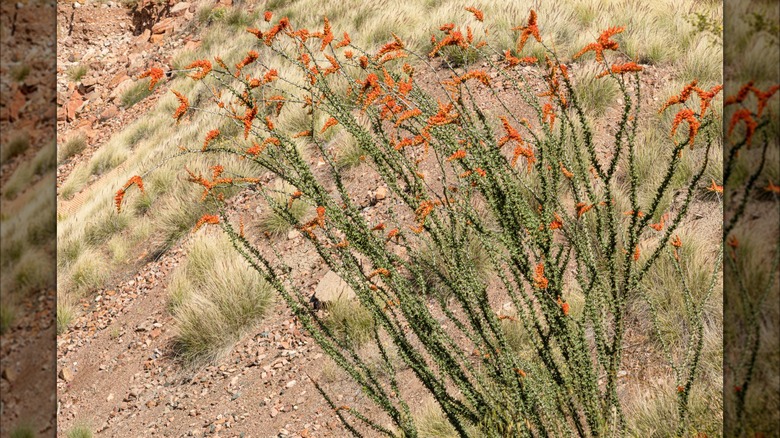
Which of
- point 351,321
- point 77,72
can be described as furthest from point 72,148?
point 351,321

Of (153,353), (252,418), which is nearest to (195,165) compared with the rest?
(153,353)

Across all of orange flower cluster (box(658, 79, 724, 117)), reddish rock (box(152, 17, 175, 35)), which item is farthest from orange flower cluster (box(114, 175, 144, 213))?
reddish rock (box(152, 17, 175, 35))

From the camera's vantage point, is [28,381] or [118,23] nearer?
[28,381]

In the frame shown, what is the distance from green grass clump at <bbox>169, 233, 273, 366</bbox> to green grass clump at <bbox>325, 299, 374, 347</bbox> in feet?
2.54

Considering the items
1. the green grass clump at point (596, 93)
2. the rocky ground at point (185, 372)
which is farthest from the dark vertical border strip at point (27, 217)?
the green grass clump at point (596, 93)

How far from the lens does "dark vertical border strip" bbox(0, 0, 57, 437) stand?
3.51 ft

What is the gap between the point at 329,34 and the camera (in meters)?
2.34

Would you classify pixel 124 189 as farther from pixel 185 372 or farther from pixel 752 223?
pixel 185 372

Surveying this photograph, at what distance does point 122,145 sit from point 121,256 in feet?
15.8

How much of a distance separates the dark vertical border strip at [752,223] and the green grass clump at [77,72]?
688 inches

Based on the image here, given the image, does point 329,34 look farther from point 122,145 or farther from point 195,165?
point 122,145

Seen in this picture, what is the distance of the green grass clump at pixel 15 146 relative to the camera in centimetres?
107

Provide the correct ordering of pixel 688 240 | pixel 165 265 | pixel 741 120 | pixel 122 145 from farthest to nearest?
pixel 122 145 < pixel 165 265 < pixel 688 240 < pixel 741 120

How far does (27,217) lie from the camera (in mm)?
1112
